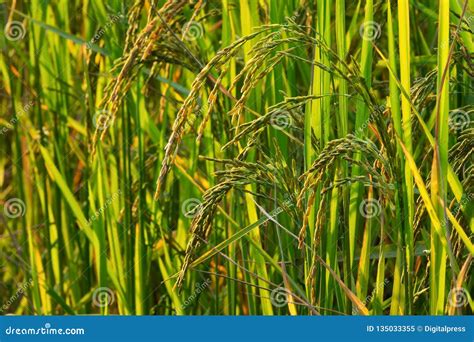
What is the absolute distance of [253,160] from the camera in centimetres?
172

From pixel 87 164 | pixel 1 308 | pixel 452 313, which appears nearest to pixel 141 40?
pixel 452 313

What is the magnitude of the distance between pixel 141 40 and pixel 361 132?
43 centimetres

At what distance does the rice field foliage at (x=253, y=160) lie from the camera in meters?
1.37

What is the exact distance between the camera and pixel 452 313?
140cm

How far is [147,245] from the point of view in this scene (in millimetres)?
1951

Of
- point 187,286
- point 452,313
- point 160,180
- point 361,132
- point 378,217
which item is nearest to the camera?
point 160,180

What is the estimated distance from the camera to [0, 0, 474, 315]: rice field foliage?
137 centimetres

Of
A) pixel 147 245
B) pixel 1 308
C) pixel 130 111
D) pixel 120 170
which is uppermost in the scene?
pixel 130 111

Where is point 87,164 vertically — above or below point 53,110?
below

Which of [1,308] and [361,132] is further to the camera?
[1,308]

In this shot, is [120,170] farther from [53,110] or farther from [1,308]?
[1,308]

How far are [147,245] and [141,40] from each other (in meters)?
0.66

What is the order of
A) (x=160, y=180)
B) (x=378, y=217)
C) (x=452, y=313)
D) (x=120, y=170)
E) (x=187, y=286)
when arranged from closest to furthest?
(x=160, y=180) → (x=452, y=313) → (x=378, y=217) → (x=187, y=286) → (x=120, y=170)

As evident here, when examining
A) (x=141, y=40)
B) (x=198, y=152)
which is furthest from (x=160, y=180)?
(x=198, y=152)
